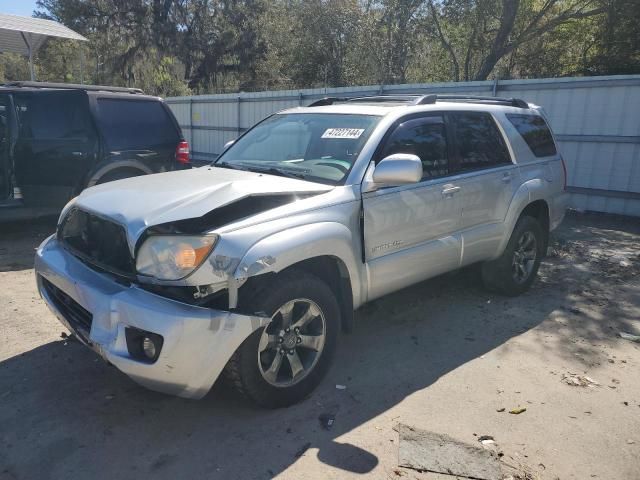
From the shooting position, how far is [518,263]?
530cm

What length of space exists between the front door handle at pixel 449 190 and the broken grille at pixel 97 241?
95.7 inches

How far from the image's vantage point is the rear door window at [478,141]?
176 inches

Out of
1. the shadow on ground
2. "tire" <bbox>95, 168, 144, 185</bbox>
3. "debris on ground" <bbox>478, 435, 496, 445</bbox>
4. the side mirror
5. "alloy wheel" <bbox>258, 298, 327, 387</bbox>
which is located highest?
the side mirror

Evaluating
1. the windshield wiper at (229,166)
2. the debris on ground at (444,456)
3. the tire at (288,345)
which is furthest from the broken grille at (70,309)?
the debris on ground at (444,456)

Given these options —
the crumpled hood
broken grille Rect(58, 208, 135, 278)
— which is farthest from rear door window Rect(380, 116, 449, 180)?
broken grille Rect(58, 208, 135, 278)

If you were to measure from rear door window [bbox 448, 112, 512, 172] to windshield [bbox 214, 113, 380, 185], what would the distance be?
95 cm

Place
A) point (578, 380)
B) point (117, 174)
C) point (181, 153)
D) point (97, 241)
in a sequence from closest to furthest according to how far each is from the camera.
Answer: point (97, 241), point (578, 380), point (117, 174), point (181, 153)

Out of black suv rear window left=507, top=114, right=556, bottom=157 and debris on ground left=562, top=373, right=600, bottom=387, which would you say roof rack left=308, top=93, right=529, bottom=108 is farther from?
debris on ground left=562, top=373, right=600, bottom=387

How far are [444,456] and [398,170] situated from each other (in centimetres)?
173

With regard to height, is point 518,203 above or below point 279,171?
below

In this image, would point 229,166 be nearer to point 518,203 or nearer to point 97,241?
point 97,241

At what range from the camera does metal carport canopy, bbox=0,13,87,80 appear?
44.8 ft

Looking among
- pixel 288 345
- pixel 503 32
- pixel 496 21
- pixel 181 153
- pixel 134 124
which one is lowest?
pixel 288 345

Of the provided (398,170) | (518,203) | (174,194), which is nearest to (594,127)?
(518,203)
